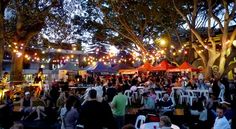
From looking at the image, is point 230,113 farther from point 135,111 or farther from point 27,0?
point 27,0

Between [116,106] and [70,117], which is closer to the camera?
[70,117]

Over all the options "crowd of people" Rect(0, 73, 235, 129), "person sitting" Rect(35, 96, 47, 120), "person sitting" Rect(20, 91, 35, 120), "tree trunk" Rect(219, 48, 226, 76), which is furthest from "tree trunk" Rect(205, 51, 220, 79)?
"person sitting" Rect(20, 91, 35, 120)

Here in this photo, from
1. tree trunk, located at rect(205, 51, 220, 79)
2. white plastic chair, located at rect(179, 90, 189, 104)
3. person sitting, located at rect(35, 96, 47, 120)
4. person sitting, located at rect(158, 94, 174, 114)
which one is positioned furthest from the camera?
tree trunk, located at rect(205, 51, 220, 79)

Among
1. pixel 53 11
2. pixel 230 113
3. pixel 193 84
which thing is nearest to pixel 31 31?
pixel 53 11

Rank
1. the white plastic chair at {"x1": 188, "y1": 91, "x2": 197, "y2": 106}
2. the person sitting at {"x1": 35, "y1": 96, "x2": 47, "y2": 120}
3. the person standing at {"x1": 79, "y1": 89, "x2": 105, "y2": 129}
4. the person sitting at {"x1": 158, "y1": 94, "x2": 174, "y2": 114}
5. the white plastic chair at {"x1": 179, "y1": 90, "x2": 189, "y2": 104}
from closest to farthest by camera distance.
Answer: the person standing at {"x1": 79, "y1": 89, "x2": 105, "y2": 129} → the person sitting at {"x1": 158, "y1": 94, "x2": 174, "y2": 114} → the person sitting at {"x1": 35, "y1": 96, "x2": 47, "y2": 120} → the white plastic chair at {"x1": 188, "y1": 91, "x2": 197, "y2": 106} → the white plastic chair at {"x1": 179, "y1": 90, "x2": 189, "y2": 104}

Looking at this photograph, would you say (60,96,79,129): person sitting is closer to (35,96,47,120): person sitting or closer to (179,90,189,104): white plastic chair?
(35,96,47,120): person sitting

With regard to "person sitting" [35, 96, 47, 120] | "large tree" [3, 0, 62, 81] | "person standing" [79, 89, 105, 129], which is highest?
"large tree" [3, 0, 62, 81]

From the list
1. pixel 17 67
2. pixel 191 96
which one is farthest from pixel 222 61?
pixel 17 67

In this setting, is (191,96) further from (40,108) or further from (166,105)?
(40,108)

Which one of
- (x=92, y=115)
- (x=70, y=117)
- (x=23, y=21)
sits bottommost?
(x=70, y=117)

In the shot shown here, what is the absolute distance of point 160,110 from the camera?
14664mm

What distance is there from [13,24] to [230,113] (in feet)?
64.0

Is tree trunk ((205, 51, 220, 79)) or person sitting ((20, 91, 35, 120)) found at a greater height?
tree trunk ((205, 51, 220, 79))

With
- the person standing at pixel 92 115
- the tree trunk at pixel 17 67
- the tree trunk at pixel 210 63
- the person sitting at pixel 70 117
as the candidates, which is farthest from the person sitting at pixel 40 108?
the tree trunk at pixel 210 63
